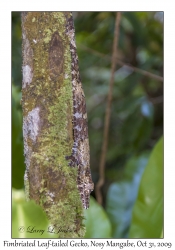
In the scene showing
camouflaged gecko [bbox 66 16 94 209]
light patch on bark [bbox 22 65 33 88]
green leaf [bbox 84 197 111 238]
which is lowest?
green leaf [bbox 84 197 111 238]

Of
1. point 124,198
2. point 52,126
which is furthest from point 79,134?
point 124,198

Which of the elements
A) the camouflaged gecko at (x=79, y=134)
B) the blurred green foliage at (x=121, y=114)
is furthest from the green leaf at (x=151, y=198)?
the camouflaged gecko at (x=79, y=134)

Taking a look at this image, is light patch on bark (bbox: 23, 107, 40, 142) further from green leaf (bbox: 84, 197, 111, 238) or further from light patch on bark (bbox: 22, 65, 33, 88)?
green leaf (bbox: 84, 197, 111, 238)

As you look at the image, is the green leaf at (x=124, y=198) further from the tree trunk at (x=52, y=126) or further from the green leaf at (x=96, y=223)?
the tree trunk at (x=52, y=126)

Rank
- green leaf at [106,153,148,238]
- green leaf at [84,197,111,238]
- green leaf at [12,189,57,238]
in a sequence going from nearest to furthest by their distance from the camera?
green leaf at [12,189,57,238] → green leaf at [84,197,111,238] → green leaf at [106,153,148,238]

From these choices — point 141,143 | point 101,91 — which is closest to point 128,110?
point 141,143

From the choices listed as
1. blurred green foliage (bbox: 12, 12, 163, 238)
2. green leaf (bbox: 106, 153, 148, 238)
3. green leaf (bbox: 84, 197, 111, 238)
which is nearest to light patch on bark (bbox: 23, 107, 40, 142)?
blurred green foliage (bbox: 12, 12, 163, 238)

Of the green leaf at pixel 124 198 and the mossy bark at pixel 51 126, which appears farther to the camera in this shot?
the green leaf at pixel 124 198
